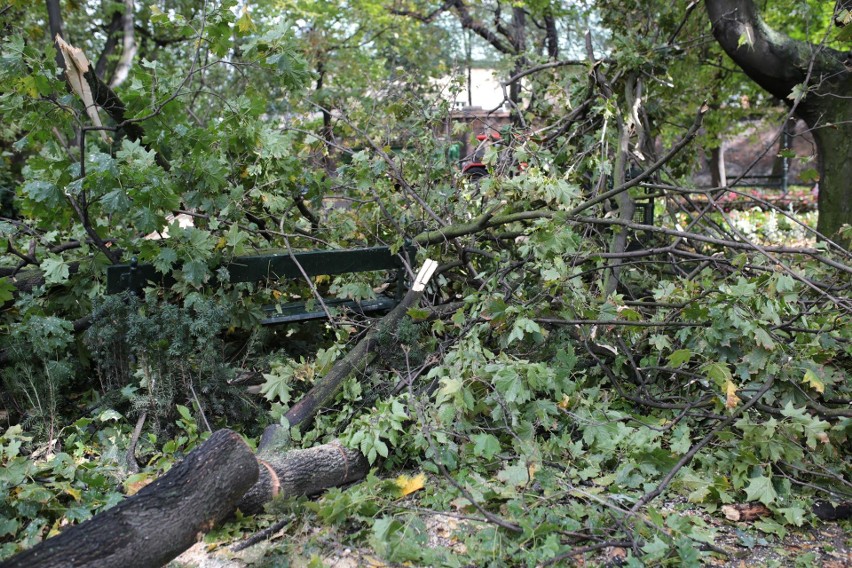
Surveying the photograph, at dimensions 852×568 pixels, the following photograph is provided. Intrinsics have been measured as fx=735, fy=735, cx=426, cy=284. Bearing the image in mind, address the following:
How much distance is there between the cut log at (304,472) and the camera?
336 centimetres

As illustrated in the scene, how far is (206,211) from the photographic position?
16.2 ft

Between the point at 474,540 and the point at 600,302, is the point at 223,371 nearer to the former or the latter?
the point at 474,540

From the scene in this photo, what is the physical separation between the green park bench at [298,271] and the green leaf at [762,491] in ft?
8.66

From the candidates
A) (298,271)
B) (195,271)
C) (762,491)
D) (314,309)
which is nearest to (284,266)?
(298,271)

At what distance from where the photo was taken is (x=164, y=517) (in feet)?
9.22

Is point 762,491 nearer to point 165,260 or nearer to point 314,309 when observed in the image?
point 314,309

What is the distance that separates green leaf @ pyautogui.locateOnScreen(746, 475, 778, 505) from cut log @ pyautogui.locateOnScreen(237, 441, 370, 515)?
6.15 ft

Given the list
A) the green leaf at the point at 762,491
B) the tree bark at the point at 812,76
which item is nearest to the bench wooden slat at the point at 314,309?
the green leaf at the point at 762,491

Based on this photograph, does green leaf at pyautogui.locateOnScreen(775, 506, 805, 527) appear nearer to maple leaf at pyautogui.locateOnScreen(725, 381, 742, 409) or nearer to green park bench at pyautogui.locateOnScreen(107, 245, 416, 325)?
maple leaf at pyautogui.locateOnScreen(725, 381, 742, 409)

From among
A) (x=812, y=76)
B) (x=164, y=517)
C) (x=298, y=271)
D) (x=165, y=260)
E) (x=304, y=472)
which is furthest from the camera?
(x=812, y=76)

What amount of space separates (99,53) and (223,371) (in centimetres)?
1346

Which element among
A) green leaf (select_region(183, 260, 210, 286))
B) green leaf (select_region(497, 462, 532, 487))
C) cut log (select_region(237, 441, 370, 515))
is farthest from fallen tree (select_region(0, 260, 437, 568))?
green leaf (select_region(183, 260, 210, 286))

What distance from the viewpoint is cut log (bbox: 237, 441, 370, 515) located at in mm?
3359

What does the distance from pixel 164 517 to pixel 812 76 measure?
290 inches
